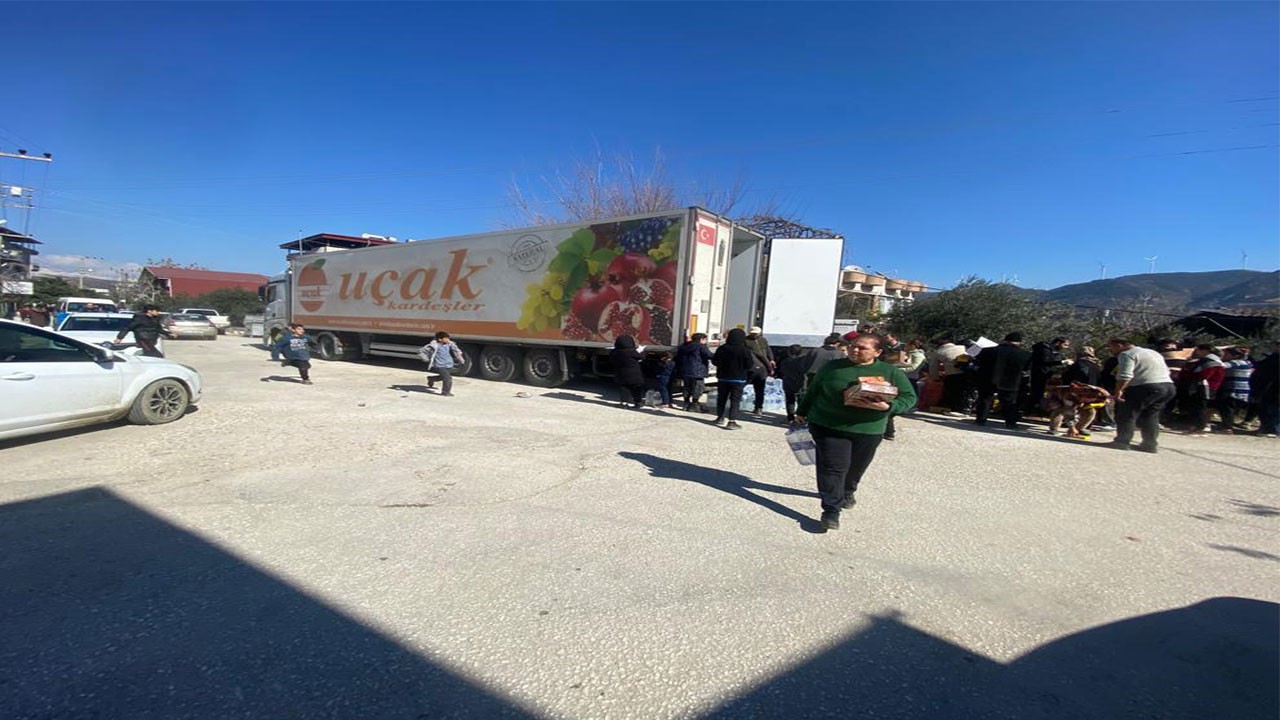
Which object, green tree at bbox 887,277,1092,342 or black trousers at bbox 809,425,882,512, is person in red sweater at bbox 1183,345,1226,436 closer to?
green tree at bbox 887,277,1092,342

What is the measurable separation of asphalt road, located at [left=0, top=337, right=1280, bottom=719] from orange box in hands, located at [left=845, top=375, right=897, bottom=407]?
3.37 feet

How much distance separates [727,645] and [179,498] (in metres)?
4.37

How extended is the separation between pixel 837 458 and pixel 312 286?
16.4 m

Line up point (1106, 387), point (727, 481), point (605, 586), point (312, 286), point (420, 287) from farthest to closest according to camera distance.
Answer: point (312, 286), point (420, 287), point (1106, 387), point (727, 481), point (605, 586)

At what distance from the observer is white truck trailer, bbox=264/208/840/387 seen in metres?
8.93

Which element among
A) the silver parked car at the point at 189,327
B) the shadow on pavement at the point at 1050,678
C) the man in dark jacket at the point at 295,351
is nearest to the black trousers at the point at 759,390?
the shadow on pavement at the point at 1050,678

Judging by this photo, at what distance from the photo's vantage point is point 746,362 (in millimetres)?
7430

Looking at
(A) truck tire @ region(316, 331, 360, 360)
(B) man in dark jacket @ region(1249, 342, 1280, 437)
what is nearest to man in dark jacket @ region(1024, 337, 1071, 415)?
(B) man in dark jacket @ region(1249, 342, 1280, 437)

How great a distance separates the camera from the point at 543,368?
430 inches

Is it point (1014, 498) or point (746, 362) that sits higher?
point (746, 362)

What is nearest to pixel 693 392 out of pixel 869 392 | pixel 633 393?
pixel 633 393

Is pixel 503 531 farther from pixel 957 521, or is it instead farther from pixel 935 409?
pixel 935 409

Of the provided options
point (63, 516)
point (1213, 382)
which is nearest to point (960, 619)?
point (63, 516)

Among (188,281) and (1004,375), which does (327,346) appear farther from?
(188,281)
